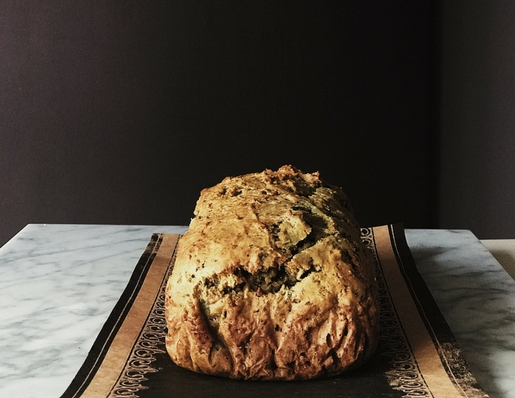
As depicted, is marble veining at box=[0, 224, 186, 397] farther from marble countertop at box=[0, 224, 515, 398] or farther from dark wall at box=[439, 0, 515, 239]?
dark wall at box=[439, 0, 515, 239]

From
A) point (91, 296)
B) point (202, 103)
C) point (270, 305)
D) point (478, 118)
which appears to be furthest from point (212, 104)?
point (270, 305)

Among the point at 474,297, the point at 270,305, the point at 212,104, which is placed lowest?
the point at 474,297

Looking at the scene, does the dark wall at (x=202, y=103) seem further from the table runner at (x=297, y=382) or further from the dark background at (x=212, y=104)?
the table runner at (x=297, y=382)

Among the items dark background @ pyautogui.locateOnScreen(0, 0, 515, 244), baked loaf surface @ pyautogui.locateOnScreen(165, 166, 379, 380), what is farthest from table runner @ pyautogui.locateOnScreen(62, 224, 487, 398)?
dark background @ pyautogui.locateOnScreen(0, 0, 515, 244)

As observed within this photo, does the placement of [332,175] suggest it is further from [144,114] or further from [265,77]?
[144,114]

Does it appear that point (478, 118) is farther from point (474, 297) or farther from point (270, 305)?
point (270, 305)

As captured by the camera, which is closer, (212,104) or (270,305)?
(270,305)
